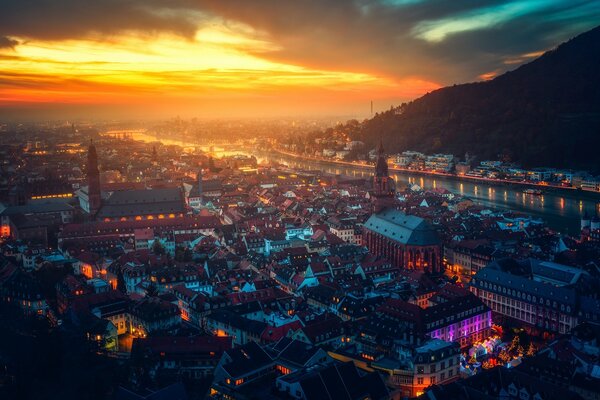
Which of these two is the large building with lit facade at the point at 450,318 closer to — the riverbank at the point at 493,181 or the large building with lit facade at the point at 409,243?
the large building with lit facade at the point at 409,243

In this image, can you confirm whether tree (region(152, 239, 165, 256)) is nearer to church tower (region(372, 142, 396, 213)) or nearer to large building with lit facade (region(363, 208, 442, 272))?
large building with lit facade (region(363, 208, 442, 272))

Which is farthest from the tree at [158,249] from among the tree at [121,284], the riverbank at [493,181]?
the riverbank at [493,181]

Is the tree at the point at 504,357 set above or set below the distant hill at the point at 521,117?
below

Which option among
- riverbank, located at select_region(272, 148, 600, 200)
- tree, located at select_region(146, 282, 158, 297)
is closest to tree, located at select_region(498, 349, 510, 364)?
tree, located at select_region(146, 282, 158, 297)

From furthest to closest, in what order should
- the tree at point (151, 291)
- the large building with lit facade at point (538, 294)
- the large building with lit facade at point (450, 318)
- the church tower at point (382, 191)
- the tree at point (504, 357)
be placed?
the church tower at point (382, 191), the tree at point (151, 291), the large building with lit facade at point (538, 294), the large building with lit facade at point (450, 318), the tree at point (504, 357)

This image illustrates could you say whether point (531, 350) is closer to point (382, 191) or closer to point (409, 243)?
point (409, 243)

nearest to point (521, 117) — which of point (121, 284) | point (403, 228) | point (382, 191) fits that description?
point (382, 191)

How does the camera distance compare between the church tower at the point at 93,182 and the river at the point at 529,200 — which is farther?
the river at the point at 529,200
